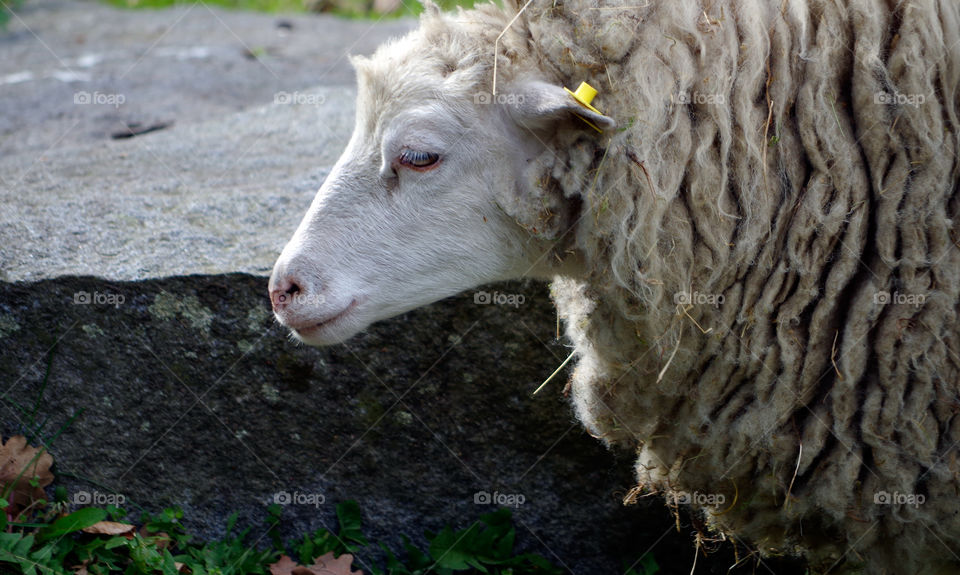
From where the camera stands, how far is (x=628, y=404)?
2.75 meters

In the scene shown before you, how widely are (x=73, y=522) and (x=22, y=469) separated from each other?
0.29m

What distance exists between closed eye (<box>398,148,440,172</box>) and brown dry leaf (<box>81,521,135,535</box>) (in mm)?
1673

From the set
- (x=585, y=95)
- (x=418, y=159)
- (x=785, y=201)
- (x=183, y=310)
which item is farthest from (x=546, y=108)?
(x=183, y=310)

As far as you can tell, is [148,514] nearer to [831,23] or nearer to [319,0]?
[831,23]

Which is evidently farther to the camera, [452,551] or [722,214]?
[452,551]

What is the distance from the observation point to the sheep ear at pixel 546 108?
7.41ft

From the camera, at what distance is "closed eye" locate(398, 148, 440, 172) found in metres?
2.49

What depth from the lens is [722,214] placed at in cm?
239

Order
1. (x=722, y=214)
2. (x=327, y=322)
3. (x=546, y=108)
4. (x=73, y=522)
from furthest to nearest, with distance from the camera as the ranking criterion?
1. (x=73, y=522)
2. (x=327, y=322)
3. (x=722, y=214)
4. (x=546, y=108)

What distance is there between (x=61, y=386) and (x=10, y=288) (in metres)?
0.38

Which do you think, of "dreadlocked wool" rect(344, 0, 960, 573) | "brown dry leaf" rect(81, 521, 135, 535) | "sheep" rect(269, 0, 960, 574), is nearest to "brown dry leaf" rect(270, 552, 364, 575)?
A: "brown dry leaf" rect(81, 521, 135, 535)

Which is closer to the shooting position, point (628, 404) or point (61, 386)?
point (628, 404)

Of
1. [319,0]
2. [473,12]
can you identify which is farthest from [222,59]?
[473,12]

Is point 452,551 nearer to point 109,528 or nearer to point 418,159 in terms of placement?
point 109,528
